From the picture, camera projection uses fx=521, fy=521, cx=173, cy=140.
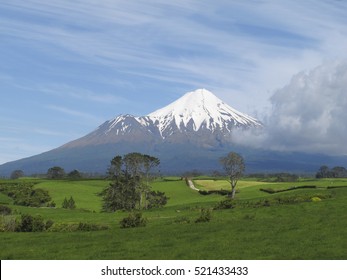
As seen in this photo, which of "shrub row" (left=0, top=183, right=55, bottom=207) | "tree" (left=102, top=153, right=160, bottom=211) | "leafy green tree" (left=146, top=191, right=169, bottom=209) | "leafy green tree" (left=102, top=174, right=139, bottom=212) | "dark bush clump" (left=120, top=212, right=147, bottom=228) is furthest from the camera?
"shrub row" (left=0, top=183, right=55, bottom=207)

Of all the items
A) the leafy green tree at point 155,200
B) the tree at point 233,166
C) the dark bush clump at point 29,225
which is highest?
the tree at point 233,166

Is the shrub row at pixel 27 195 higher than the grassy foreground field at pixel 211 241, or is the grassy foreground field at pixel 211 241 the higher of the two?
the grassy foreground field at pixel 211 241

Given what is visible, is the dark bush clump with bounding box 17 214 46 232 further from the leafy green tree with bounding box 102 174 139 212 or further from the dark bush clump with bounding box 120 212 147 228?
the leafy green tree with bounding box 102 174 139 212

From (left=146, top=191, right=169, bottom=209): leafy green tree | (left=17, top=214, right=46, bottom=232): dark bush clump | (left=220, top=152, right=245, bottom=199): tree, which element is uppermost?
(left=220, top=152, right=245, bottom=199): tree

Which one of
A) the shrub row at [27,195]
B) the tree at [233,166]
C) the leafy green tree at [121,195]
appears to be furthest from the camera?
the tree at [233,166]

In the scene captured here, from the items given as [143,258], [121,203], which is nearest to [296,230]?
[143,258]

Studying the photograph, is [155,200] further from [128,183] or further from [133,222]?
[133,222]

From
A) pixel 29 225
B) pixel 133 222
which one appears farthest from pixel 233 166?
pixel 29 225

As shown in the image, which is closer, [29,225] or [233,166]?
[29,225]

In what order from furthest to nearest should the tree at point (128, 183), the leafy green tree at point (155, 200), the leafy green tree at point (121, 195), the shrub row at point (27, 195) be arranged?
the shrub row at point (27, 195) < the leafy green tree at point (155, 200) < the tree at point (128, 183) < the leafy green tree at point (121, 195)

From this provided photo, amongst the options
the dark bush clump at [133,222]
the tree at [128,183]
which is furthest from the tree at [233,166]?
the dark bush clump at [133,222]

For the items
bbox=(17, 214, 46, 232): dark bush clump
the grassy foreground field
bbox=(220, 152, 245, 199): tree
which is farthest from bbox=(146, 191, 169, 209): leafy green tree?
bbox=(17, 214, 46, 232): dark bush clump

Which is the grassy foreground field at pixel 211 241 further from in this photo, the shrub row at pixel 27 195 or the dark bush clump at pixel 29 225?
the shrub row at pixel 27 195
